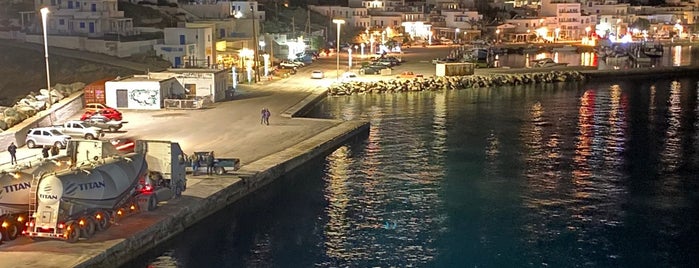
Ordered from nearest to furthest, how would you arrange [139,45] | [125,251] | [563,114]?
[125,251]
[563,114]
[139,45]

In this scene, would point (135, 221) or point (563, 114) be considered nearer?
point (135, 221)

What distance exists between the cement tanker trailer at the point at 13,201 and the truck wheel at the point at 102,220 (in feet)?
5.44

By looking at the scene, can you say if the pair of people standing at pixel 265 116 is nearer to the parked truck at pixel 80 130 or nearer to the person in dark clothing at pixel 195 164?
the parked truck at pixel 80 130

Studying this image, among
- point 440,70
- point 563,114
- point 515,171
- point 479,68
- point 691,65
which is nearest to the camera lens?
point 515,171

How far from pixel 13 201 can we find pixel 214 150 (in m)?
11.7

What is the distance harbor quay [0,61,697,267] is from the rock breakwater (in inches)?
118

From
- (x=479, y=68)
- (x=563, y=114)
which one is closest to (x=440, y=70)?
(x=479, y=68)

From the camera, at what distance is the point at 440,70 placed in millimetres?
66625

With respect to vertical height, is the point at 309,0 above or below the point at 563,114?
above

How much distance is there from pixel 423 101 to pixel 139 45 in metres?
21.1

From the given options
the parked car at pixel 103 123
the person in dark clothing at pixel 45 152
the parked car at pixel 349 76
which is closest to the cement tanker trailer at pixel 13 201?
the person in dark clothing at pixel 45 152

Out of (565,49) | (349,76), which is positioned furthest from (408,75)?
(565,49)

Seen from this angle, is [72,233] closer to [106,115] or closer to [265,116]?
[106,115]

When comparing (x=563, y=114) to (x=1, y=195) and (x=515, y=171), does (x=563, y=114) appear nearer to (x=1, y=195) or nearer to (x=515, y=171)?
(x=515, y=171)
